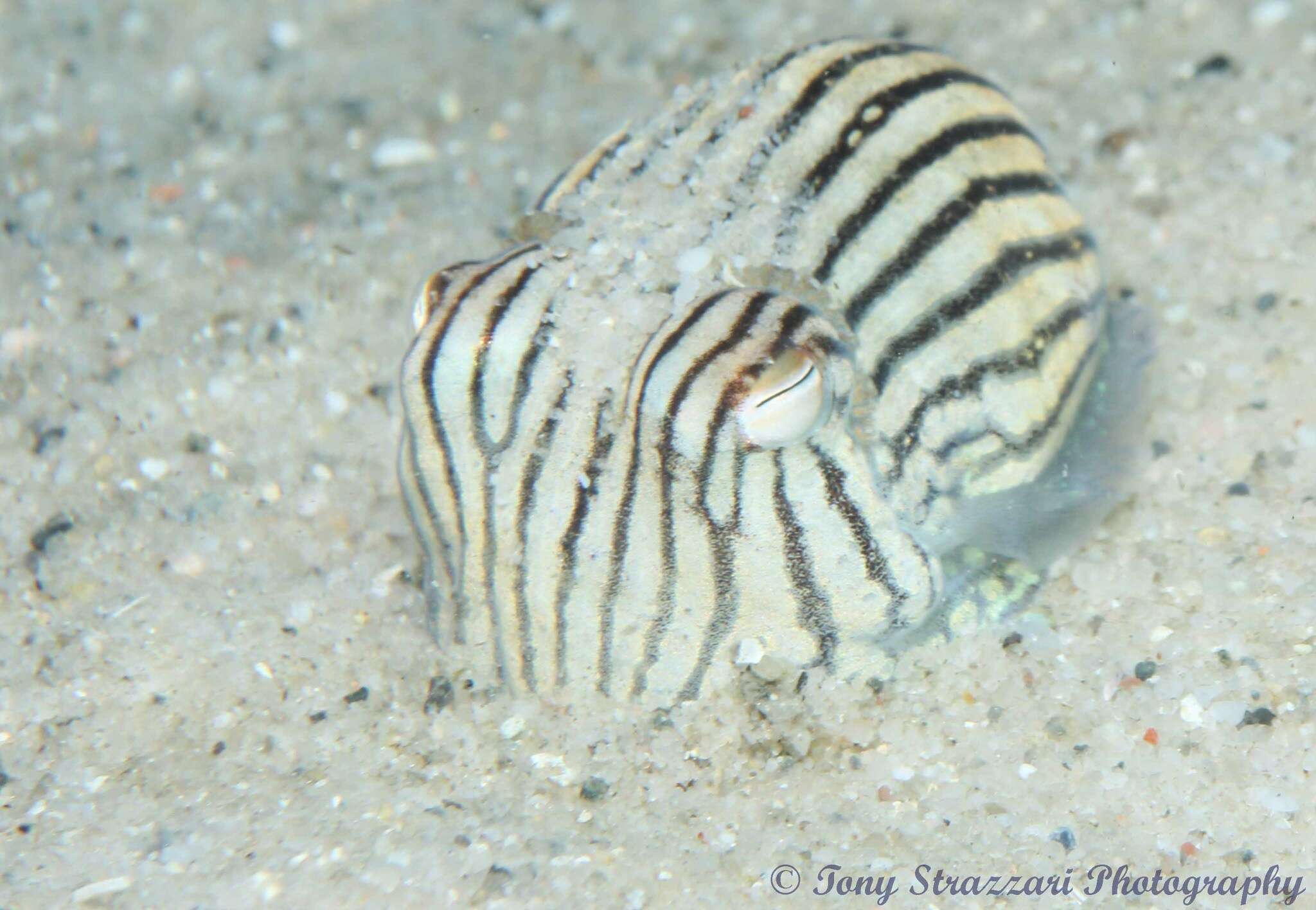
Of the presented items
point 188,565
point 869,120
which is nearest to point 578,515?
point 869,120

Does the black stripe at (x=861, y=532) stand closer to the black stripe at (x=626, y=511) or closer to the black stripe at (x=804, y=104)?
the black stripe at (x=626, y=511)

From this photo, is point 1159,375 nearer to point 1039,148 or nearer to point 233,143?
point 1039,148

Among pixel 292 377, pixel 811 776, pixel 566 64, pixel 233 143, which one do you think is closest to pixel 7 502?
pixel 292 377

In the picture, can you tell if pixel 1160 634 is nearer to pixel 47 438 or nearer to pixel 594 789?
pixel 594 789

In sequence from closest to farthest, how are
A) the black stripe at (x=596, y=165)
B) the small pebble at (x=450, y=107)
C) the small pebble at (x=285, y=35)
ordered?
the black stripe at (x=596, y=165) < the small pebble at (x=450, y=107) < the small pebble at (x=285, y=35)

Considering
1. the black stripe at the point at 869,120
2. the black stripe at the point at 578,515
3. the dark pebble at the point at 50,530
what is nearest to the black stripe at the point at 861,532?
the black stripe at the point at 578,515

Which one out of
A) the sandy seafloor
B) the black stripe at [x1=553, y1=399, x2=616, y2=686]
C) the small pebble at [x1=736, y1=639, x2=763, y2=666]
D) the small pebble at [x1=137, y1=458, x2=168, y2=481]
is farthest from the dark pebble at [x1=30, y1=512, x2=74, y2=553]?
the small pebble at [x1=736, y1=639, x2=763, y2=666]

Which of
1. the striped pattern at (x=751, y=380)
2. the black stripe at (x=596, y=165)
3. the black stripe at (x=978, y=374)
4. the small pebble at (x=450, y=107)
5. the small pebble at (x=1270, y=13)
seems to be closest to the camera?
the striped pattern at (x=751, y=380)
